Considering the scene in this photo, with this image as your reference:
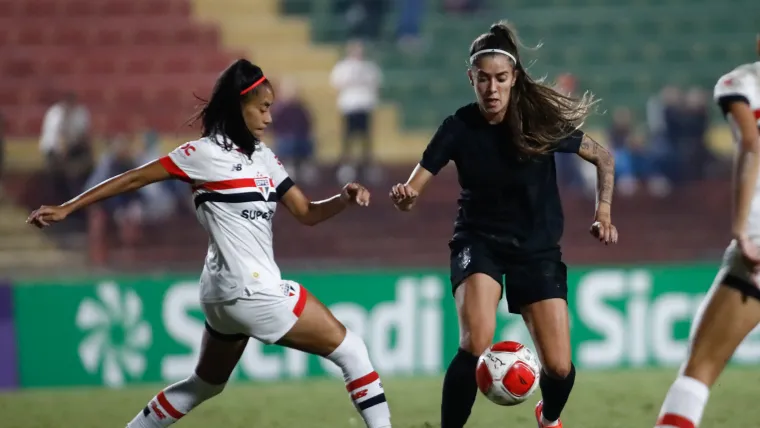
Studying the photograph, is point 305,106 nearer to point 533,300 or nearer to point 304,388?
point 304,388

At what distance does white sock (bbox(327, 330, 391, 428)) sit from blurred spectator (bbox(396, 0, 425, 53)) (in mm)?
13588

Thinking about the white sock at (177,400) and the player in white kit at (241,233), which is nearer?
the player in white kit at (241,233)

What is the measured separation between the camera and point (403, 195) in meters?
6.08

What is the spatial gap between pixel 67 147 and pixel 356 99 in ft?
13.3

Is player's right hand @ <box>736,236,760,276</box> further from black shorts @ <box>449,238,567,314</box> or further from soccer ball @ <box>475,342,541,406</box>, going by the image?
soccer ball @ <box>475,342,541,406</box>

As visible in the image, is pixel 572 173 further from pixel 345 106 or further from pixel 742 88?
pixel 742 88

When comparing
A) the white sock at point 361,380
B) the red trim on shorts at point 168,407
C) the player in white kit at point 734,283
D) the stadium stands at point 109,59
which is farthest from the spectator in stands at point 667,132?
the player in white kit at point 734,283

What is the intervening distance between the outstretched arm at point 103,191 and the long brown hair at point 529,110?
5.78ft

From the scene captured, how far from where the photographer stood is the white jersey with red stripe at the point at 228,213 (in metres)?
6.12

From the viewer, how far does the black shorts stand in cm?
636

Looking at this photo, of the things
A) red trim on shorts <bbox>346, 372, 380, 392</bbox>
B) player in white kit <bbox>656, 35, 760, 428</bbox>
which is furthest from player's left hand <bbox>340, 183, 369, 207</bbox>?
player in white kit <bbox>656, 35, 760, 428</bbox>

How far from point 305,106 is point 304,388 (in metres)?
6.98

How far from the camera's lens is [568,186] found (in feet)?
53.9

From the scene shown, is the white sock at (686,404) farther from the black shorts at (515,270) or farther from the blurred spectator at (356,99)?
the blurred spectator at (356,99)
